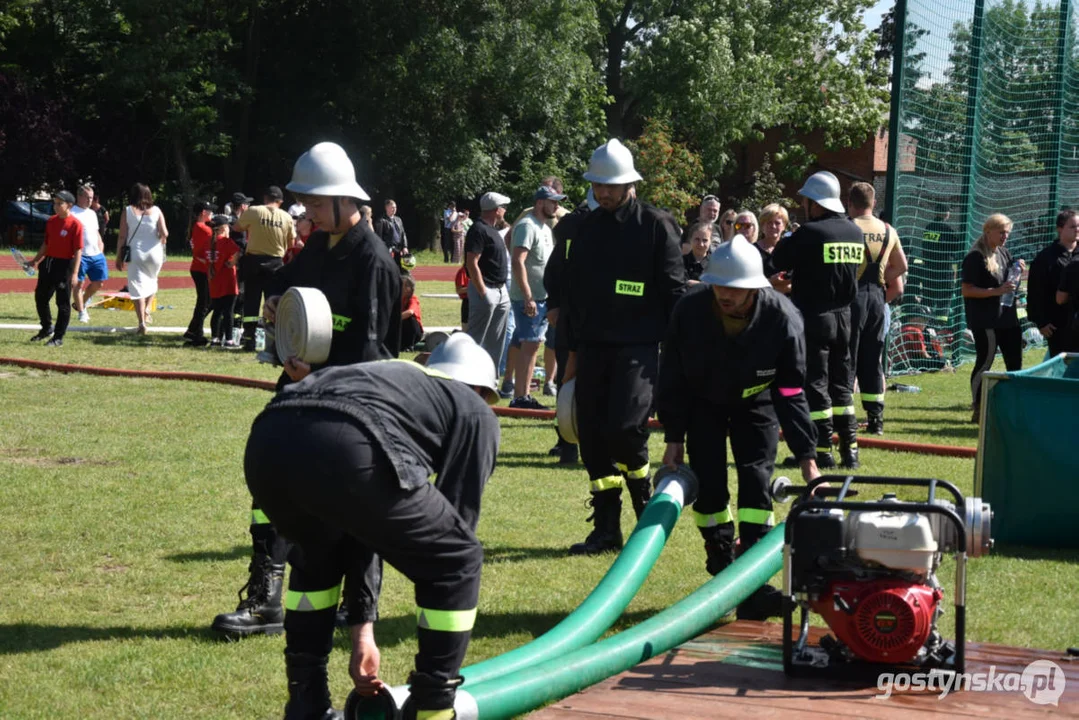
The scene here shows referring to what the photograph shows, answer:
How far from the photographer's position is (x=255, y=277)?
16219 mm

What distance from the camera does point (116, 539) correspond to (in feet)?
24.9

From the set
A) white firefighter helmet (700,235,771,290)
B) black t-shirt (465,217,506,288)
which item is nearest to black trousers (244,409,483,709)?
white firefighter helmet (700,235,771,290)

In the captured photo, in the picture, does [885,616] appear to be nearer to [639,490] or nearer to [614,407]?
[614,407]

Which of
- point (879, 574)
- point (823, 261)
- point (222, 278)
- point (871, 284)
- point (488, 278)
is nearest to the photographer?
point (879, 574)

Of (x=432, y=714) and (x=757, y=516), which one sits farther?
(x=757, y=516)

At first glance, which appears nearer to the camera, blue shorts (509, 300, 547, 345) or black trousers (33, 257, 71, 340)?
blue shorts (509, 300, 547, 345)

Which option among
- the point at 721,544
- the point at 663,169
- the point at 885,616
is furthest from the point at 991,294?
the point at 663,169

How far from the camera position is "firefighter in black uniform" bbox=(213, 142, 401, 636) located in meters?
5.57

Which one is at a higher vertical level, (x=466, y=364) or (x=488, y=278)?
(x=488, y=278)

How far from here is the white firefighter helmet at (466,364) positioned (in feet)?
14.2

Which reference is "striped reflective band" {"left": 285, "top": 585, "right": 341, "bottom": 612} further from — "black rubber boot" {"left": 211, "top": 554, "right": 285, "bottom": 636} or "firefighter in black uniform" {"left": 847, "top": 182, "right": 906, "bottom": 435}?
"firefighter in black uniform" {"left": 847, "top": 182, "right": 906, "bottom": 435}

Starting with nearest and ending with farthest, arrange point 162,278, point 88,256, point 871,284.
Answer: point 871,284, point 88,256, point 162,278

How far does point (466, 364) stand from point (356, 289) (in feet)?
4.90

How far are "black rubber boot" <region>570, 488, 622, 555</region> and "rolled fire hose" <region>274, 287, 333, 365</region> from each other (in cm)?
235
